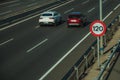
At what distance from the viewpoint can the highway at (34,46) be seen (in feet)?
72.4

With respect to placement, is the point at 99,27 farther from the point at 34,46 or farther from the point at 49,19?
the point at 49,19

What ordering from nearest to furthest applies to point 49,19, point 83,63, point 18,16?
point 83,63
point 49,19
point 18,16

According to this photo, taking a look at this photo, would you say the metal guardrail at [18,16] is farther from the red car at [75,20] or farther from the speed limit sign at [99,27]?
→ the speed limit sign at [99,27]

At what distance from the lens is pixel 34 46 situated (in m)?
28.7

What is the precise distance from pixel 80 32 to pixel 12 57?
11.5m

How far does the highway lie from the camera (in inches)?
869

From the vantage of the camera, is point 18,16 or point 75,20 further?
point 18,16

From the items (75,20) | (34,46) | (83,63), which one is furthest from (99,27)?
A: (75,20)

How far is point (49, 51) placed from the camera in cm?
2681

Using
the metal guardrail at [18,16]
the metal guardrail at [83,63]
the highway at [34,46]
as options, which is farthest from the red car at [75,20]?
the metal guardrail at [83,63]

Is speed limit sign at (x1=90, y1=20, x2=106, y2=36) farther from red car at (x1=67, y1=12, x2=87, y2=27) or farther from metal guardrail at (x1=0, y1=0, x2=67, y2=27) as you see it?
metal guardrail at (x1=0, y1=0, x2=67, y2=27)

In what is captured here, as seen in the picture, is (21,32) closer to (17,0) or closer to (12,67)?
(12,67)

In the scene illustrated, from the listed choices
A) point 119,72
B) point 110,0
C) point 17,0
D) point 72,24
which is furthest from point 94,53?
point 17,0

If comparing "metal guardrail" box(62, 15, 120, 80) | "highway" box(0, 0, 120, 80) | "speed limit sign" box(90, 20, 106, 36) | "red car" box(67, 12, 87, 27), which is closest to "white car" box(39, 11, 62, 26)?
"highway" box(0, 0, 120, 80)
